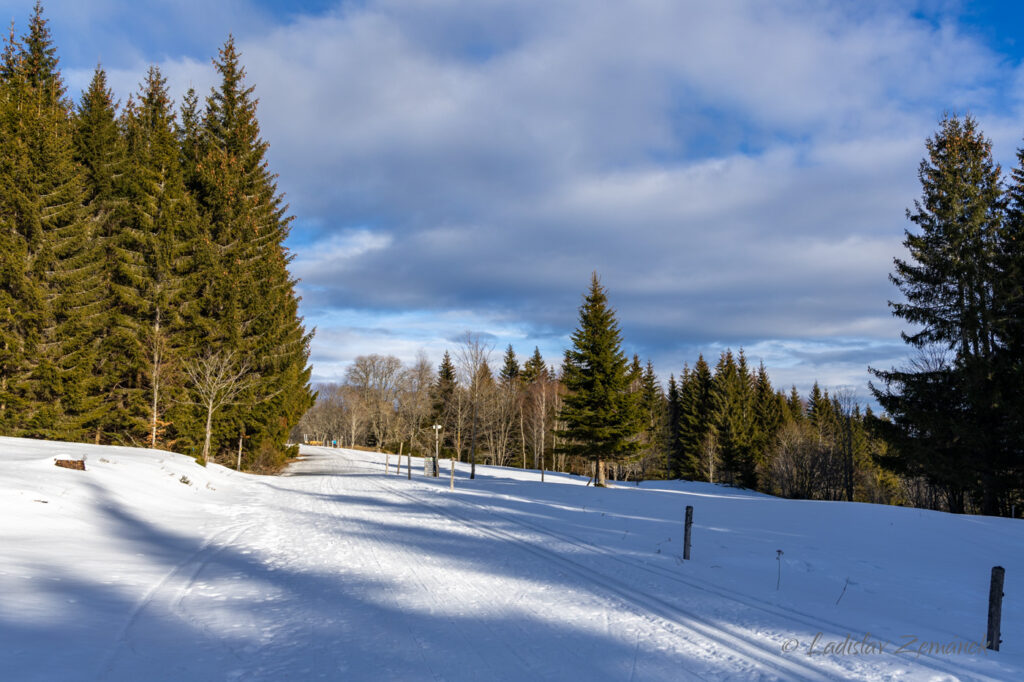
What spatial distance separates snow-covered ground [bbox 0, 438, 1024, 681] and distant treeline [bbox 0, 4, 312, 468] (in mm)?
12010

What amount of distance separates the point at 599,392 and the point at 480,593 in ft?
78.1

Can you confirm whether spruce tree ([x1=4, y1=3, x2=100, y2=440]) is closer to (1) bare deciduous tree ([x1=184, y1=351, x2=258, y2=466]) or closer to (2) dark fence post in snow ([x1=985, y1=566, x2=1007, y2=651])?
(1) bare deciduous tree ([x1=184, y1=351, x2=258, y2=466])

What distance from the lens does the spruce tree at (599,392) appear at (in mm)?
29812

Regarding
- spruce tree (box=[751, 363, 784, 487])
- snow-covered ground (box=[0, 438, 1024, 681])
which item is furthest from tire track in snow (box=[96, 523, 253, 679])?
spruce tree (box=[751, 363, 784, 487])

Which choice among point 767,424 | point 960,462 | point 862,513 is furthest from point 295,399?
point 767,424

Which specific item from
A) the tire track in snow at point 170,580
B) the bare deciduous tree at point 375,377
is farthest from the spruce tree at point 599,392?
the bare deciduous tree at point 375,377

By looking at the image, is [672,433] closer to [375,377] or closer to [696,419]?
[696,419]

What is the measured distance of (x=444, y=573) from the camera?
304 inches

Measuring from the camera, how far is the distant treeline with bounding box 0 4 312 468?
22.6 m

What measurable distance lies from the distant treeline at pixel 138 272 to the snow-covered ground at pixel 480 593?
473 inches

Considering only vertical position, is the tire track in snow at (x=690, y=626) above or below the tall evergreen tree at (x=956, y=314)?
below

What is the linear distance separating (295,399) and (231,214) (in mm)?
13665

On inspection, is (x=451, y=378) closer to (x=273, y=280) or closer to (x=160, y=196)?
(x=273, y=280)

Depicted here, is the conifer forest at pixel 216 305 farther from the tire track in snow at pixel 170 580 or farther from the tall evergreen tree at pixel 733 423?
the tire track in snow at pixel 170 580
